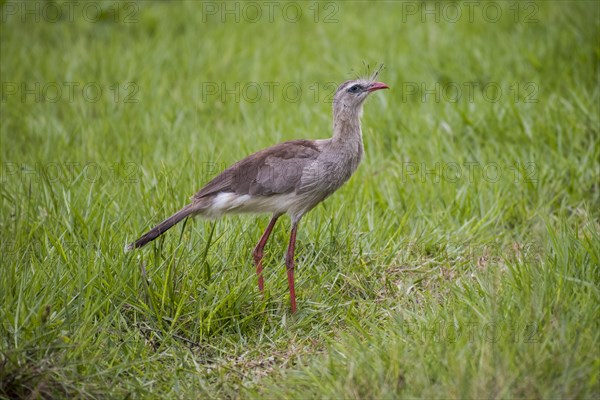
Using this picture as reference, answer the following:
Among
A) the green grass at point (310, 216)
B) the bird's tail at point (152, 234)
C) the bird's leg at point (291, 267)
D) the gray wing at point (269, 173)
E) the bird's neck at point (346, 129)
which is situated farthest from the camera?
the bird's neck at point (346, 129)

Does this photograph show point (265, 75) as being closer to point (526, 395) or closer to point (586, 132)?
point (586, 132)

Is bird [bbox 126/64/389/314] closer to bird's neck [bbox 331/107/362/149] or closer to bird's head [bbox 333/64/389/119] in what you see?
bird's neck [bbox 331/107/362/149]

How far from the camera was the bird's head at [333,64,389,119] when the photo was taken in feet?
14.3

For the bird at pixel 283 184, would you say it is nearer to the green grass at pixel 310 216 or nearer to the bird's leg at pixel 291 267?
the bird's leg at pixel 291 267

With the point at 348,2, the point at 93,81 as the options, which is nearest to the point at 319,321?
the point at 93,81

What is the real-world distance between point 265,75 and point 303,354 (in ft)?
13.1

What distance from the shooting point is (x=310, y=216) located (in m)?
4.86

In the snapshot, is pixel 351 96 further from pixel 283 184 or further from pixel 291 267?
pixel 291 267

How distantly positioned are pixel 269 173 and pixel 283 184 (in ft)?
0.37

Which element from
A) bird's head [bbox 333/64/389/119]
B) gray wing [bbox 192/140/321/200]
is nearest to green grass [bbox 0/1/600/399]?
gray wing [bbox 192/140/321/200]

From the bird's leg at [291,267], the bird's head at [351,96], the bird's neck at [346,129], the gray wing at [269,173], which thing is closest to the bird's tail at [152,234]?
the gray wing at [269,173]

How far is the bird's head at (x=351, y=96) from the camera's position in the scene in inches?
171

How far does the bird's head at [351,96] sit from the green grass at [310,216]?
0.67 metres

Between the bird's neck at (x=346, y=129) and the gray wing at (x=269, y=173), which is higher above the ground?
the bird's neck at (x=346, y=129)
